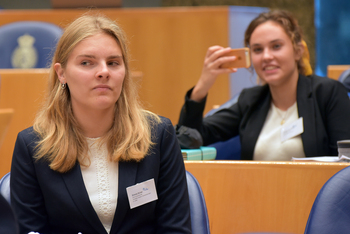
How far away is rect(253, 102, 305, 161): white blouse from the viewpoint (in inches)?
82.7

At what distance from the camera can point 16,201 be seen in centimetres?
125

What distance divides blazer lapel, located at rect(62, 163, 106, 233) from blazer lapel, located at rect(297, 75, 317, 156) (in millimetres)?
1207

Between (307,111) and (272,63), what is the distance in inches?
12.4

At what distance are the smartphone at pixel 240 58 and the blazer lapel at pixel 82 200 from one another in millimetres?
1160

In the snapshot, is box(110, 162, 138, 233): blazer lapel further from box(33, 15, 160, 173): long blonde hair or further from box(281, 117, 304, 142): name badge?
box(281, 117, 304, 142): name badge

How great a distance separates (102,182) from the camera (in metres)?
1.29

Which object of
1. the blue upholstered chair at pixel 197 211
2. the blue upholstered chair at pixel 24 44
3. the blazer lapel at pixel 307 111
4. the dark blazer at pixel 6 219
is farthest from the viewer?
the blue upholstered chair at pixel 24 44

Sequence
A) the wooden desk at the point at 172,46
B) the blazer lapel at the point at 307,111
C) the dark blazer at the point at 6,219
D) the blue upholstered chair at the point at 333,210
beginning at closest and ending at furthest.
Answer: the dark blazer at the point at 6,219
the blue upholstered chair at the point at 333,210
the blazer lapel at the point at 307,111
the wooden desk at the point at 172,46

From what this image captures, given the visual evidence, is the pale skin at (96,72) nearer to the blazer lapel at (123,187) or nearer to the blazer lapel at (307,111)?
the blazer lapel at (123,187)

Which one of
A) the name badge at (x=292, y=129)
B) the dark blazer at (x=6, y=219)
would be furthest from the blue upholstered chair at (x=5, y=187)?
the name badge at (x=292, y=129)

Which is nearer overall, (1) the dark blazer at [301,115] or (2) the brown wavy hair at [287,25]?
(1) the dark blazer at [301,115]

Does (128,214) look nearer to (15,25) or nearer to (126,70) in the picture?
(126,70)

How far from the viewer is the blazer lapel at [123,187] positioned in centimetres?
→ 124

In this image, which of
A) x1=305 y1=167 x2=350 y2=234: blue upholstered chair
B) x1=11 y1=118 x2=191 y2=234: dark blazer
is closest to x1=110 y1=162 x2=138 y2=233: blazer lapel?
x1=11 y1=118 x2=191 y2=234: dark blazer
